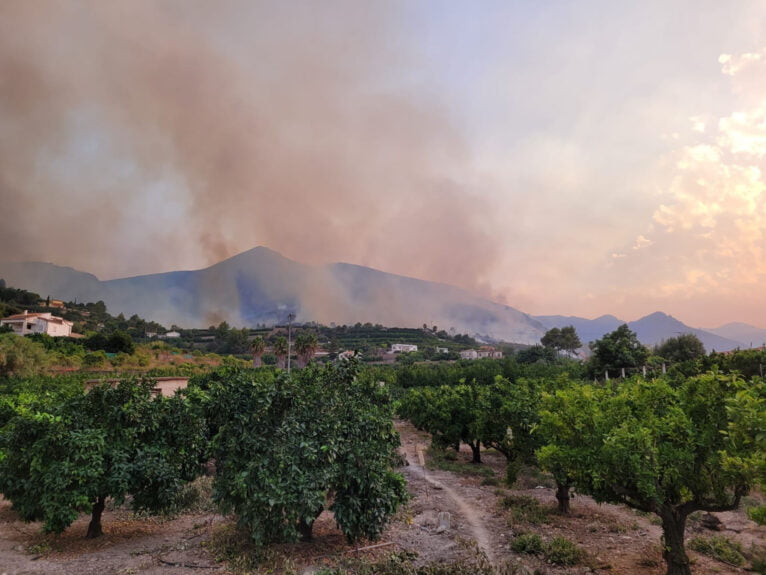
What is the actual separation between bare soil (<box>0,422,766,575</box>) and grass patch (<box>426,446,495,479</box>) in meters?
6.24

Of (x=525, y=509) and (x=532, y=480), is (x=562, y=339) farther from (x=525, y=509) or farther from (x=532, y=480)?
(x=525, y=509)

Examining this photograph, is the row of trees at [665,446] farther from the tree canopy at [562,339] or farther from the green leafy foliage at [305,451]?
the tree canopy at [562,339]

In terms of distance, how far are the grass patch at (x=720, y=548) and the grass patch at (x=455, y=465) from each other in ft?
35.5

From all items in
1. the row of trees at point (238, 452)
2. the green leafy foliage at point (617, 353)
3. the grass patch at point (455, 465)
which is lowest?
the grass patch at point (455, 465)

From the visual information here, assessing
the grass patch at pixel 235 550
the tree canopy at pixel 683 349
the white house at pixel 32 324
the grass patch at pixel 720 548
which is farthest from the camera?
the white house at pixel 32 324

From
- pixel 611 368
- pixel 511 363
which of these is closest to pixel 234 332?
pixel 511 363

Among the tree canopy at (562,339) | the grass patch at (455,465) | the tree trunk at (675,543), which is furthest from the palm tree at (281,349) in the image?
the tree canopy at (562,339)

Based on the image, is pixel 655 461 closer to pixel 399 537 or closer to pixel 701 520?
pixel 399 537

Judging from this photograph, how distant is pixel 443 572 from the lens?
10281 millimetres

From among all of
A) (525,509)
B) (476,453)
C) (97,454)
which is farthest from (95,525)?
(476,453)

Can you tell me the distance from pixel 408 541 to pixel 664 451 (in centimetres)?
785

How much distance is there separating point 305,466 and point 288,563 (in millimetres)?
2628

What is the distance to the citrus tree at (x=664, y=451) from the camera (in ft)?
30.4

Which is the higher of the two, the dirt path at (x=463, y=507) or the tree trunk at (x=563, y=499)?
the tree trunk at (x=563, y=499)
